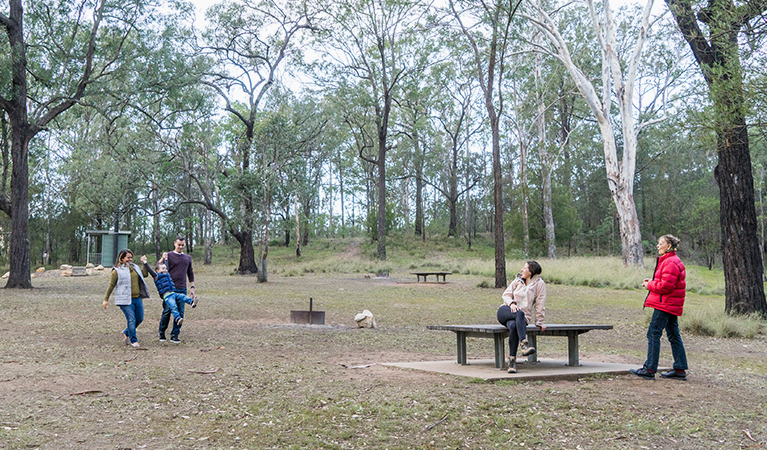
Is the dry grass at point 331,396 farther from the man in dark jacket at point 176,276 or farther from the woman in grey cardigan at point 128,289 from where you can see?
the woman in grey cardigan at point 128,289

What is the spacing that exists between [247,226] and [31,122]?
1086cm

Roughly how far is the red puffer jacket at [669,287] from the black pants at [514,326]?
4.64 ft

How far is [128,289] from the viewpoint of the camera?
345 inches

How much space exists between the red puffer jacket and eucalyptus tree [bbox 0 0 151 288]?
19392 mm

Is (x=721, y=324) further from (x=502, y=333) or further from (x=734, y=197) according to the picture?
(x=502, y=333)

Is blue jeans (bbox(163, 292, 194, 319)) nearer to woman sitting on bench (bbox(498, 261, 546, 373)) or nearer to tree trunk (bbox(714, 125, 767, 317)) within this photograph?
woman sitting on bench (bbox(498, 261, 546, 373))

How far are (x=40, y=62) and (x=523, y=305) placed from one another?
21045 mm

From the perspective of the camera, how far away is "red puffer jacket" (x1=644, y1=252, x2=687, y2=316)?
21.6 ft

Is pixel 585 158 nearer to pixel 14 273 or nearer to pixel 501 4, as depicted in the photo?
pixel 501 4

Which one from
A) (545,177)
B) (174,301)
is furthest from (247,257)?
(174,301)

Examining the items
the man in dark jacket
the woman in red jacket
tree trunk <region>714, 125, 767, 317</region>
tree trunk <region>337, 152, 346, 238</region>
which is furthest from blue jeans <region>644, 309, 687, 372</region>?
tree trunk <region>337, 152, 346, 238</region>

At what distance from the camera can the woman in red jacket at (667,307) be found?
6594 millimetres

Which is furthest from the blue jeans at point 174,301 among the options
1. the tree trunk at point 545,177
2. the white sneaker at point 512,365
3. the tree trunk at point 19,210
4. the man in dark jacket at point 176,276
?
the tree trunk at point 545,177

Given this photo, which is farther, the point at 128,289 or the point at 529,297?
the point at 128,289
